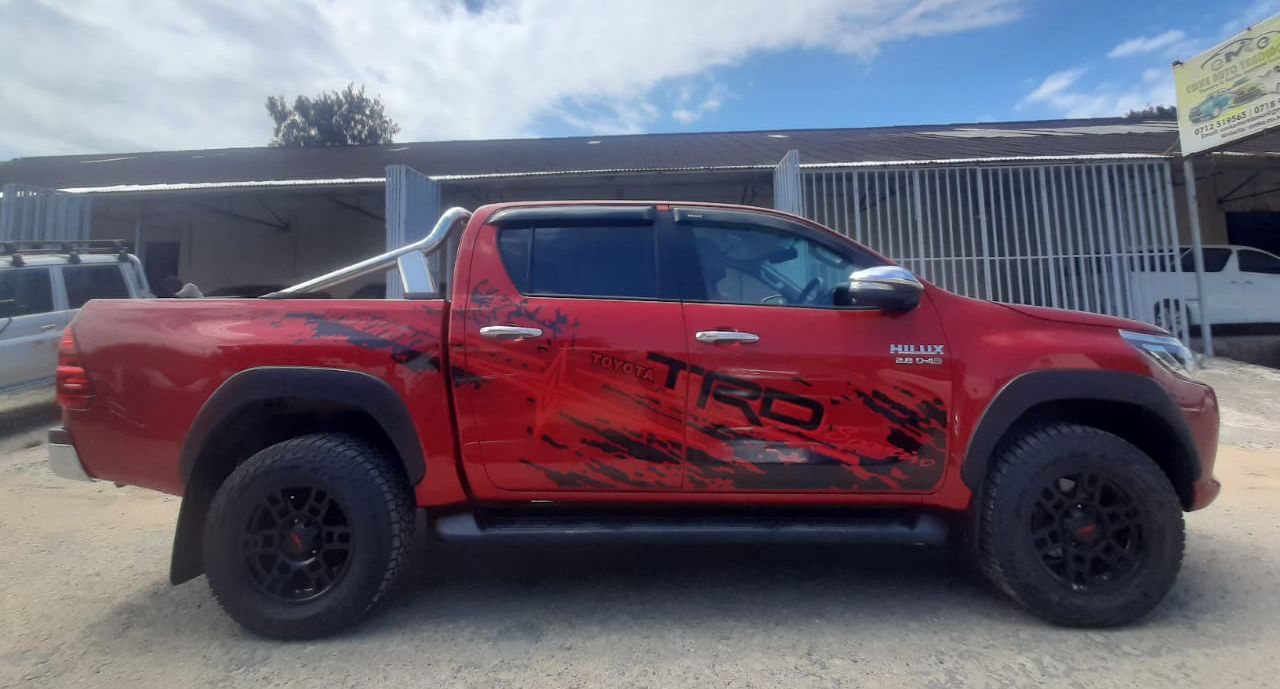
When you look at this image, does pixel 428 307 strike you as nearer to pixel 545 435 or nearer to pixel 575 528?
pixel 545 435

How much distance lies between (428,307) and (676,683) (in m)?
1.77

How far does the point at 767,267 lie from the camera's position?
3137mm

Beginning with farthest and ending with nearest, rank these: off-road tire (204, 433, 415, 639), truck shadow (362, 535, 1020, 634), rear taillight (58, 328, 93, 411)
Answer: truck shadow (362, 535, 1020, 634)
rear taillight (58, 328, 93, 411)
off-road tire (204, 433, 415, 639)

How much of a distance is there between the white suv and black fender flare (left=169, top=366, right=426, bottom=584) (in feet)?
19.0

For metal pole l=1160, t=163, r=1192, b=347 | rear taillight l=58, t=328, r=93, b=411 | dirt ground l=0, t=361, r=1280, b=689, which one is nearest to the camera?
dirt ground l=0, t=361, r=1280, b=689

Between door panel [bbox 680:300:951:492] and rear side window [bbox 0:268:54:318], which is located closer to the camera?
door panel [bbox 680:300:951:492]

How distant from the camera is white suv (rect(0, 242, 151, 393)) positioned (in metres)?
7.02

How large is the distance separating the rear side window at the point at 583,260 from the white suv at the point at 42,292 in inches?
259

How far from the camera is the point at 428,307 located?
115 inches

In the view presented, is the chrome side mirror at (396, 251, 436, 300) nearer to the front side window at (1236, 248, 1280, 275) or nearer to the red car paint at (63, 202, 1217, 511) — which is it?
the red car paint at (63, 202, 1217, 511)

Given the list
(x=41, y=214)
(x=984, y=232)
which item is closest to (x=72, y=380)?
(x=41, y=214)

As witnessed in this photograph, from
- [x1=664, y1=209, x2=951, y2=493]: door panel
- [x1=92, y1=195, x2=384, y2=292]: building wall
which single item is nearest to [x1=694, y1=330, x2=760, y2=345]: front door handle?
[x1=664, y1=209, x2=951, y2=493]: door panel

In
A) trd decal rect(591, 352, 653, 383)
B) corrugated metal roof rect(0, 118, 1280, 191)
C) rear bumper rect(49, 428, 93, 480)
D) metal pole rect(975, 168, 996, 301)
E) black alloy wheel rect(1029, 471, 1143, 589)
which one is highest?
corrugated metal roof rect(0, 118, 1280, 191)

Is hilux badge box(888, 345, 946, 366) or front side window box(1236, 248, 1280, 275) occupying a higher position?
front side window box(1236, 248, 1280, 275)
